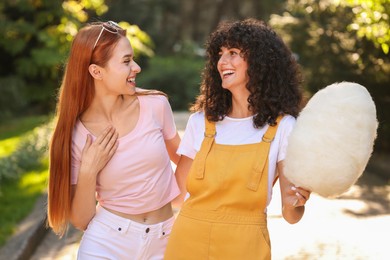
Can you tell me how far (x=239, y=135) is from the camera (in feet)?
11.8

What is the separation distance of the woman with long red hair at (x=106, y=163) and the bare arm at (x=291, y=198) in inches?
30.6

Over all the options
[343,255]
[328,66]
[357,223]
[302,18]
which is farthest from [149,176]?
[302,18]

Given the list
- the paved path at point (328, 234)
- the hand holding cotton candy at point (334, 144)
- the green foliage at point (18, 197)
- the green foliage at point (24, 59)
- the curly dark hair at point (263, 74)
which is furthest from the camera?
the green foliage at point (24, 59)

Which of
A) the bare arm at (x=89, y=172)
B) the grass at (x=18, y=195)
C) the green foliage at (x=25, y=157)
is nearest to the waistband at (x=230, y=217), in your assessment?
the bare arm at (x=89, y=172)

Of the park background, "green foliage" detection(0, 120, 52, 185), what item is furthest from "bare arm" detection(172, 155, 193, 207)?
"green foliage" detection(0, 120, 52, 185)

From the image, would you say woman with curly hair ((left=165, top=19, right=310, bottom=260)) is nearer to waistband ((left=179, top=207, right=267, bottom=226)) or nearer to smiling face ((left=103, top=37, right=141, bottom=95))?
waistband ((left=179, top=207, right=267, bottom=226))

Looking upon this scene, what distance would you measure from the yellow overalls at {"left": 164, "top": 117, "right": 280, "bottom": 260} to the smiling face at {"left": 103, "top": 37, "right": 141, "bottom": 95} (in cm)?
67

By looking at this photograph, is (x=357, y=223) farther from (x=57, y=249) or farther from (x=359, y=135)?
(x=359, y=135)

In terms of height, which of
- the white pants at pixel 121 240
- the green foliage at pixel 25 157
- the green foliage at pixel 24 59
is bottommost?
the green foliage at pixel 24 59

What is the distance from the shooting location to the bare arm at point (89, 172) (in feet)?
12.9

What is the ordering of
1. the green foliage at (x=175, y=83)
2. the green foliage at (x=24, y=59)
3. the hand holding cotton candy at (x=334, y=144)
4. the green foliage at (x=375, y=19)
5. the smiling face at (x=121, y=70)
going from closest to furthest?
the hand holding cotton candy at (x=334, y=144) → the smiling face at (x=121, y=70) → the green foliage at (x=375, y=19) → the green foliage at (x=24, y=59) → the green foliage at (x=175, y=83)

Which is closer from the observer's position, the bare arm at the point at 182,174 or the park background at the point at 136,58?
the bare arm at the point at 182,174

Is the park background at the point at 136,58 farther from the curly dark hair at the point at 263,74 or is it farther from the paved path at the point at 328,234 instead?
the paved path at the point at 328,234

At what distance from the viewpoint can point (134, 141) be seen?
4.06m
